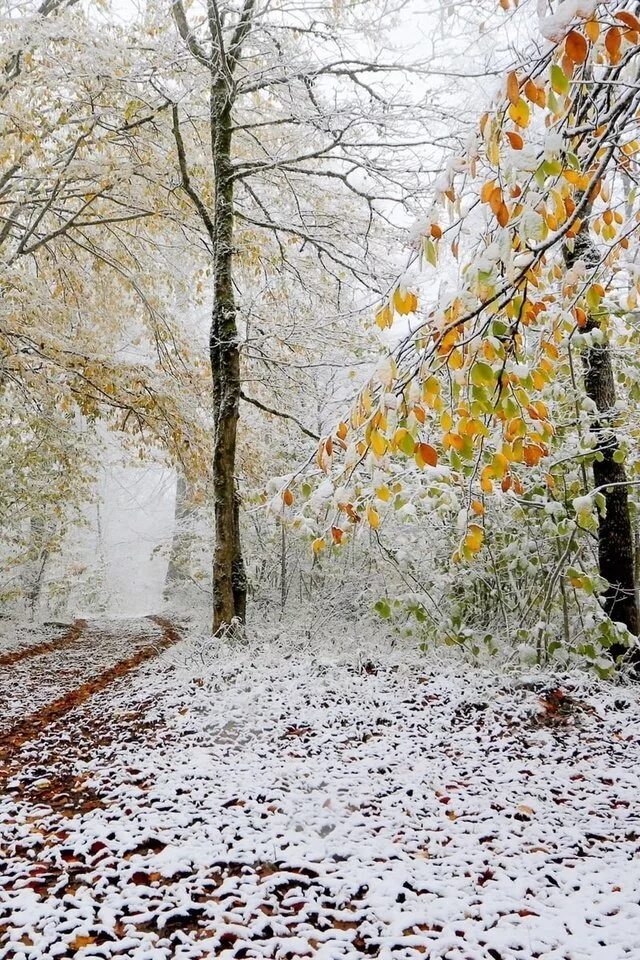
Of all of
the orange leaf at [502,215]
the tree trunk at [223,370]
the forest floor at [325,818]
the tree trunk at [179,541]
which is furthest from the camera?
the tree trunk at [179,541]

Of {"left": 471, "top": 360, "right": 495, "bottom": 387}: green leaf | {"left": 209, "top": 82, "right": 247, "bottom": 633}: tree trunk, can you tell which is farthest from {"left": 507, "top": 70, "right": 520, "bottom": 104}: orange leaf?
{"left": 209, "top": 82, "right": 247, "bottom": 633}: tree trunk

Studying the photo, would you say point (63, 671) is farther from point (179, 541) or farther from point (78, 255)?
point (78, 255)

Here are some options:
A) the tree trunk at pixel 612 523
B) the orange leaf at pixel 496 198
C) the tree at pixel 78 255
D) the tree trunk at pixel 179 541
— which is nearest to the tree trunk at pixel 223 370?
the tree at pixel 78 255

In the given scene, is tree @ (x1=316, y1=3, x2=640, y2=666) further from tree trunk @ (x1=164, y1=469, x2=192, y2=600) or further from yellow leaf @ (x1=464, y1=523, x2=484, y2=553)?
tree trunk @ (x1=164, y1=469, x2=192, y2=600)

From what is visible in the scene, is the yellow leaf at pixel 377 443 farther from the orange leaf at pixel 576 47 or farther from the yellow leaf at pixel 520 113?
the orange leaf at pixel 576 47

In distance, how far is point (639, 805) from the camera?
12.3 ft

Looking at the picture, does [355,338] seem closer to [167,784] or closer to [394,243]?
[394,243]

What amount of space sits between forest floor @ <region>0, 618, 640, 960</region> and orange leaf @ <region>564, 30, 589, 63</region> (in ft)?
9.71

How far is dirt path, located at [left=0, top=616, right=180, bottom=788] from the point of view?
18.0 feet

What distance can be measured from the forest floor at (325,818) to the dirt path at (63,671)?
0.06 m

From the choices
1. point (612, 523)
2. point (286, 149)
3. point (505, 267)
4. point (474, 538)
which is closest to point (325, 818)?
point (474, 538)

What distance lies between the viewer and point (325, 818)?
3590 mm

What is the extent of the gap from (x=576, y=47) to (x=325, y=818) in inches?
144

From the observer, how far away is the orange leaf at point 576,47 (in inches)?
59.3
